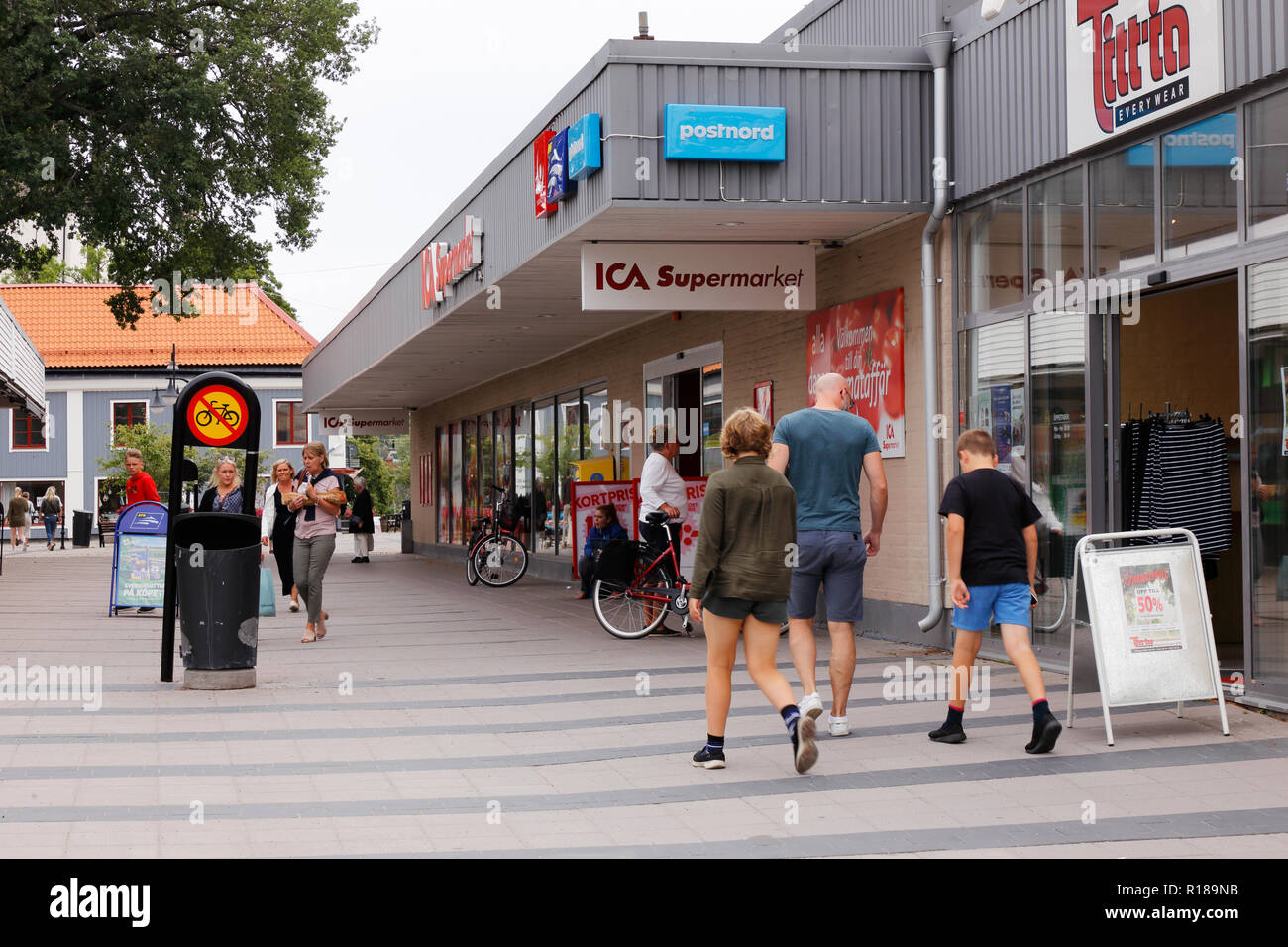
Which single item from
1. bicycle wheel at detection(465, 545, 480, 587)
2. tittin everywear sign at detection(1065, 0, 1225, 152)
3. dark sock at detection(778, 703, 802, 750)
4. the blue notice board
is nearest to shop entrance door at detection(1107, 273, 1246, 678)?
tittin everywear sign at detection(1065, 0, 1225, 152)

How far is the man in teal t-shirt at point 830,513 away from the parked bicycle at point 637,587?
17.3ft

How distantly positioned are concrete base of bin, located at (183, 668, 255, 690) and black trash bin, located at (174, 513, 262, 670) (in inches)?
1.5

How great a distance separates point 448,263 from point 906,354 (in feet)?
21.2

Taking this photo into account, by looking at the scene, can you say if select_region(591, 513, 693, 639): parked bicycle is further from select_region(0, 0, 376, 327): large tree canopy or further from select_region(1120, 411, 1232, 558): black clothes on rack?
select_region(0, 0, 376, 327): large tree canopy

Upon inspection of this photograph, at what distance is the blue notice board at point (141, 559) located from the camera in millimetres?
15805

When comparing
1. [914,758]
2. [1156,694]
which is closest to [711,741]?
[914,758]

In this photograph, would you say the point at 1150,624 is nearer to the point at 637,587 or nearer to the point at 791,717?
the point at 791,717

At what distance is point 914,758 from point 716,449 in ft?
29.9

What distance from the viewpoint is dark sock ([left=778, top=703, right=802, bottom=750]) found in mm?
6688

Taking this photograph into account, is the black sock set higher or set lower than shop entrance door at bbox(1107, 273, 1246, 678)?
lower

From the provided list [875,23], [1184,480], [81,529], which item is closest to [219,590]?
[1184,480]

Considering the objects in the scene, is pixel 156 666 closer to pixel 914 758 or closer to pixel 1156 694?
pixel 914 758

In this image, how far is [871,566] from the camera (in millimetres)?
12586

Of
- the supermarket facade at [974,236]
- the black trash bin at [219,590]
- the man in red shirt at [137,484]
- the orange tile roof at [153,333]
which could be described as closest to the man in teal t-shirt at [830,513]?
the supermarket facade at [974,236]
